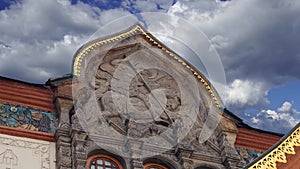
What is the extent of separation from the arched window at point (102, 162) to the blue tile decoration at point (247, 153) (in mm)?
3422

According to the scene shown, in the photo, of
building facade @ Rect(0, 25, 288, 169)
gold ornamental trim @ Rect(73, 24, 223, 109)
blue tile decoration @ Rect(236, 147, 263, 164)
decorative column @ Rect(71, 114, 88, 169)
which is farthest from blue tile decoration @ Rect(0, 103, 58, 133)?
blue tile decoration @ Rect(236, 147, 263, 164)

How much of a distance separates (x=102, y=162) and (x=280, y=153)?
12.1ft

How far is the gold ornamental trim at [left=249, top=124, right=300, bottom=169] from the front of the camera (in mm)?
11752

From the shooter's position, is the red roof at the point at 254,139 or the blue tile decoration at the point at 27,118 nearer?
the blue tile decoration at the point at 27,118

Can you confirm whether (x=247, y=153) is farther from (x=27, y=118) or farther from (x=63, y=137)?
(x=27, y=118)

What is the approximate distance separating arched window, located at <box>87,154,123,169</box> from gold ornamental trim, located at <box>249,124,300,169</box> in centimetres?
311

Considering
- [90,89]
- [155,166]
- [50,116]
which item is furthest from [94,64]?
[155,166]

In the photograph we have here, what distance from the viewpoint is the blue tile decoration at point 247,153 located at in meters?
15.3

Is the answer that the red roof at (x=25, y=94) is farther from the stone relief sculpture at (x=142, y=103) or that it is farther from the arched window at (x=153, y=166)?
the arched window at (x=153, y=166)

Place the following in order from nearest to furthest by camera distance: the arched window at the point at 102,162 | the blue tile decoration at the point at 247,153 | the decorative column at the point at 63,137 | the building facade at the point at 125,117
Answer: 1. the decorative column at the point at 63,137
2. the building facade at the point at 125,117
3. the arched window at the point at 102,162
4. the blue tile decoration at the point at 247,153

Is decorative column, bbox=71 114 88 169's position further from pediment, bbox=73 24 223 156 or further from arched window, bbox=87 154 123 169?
arched window, bbox=87 154 123 169

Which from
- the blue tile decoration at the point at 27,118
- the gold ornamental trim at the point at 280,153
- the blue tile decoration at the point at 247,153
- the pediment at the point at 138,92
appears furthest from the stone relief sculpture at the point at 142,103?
the gold ornamental trim at the point at 280,153

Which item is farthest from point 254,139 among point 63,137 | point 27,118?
point 27,118

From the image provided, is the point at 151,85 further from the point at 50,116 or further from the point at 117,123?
the point at 50,116
